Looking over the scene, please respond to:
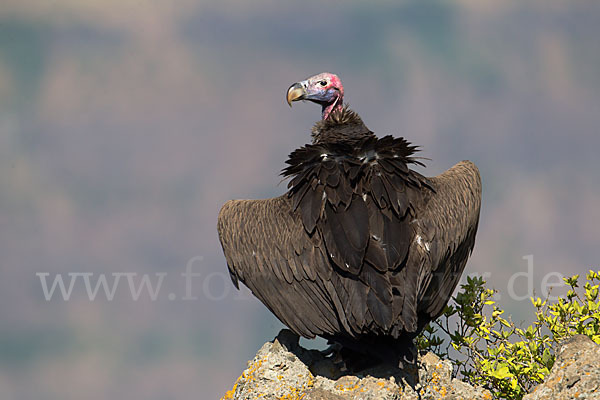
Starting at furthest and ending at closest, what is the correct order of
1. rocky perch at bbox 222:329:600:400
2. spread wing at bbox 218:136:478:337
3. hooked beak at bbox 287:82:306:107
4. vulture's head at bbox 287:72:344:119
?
vulture's head at bbox 287:72:344:119 < hooked beak at bbox 287:82:306:107 < rocky perch at bbox 222:329:600:400 < spread wing at bbox 218:136:478:337

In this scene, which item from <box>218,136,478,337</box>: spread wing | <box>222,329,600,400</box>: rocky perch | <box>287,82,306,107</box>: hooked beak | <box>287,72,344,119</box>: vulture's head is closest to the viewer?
<box>218,136,478,337</box>: spread wing

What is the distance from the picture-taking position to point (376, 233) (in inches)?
376

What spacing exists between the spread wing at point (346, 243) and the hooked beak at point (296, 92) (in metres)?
2.19

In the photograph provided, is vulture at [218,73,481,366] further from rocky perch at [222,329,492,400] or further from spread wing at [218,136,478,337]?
rocky perch at [222,329,492,400]

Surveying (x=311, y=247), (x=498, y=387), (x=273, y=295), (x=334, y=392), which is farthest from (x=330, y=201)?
(x=498, y=387)

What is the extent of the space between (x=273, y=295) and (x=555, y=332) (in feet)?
10.9

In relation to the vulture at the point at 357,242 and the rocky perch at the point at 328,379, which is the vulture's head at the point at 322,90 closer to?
the vulture at the point at 357,242

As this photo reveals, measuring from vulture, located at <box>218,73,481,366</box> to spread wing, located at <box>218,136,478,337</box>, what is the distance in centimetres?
1

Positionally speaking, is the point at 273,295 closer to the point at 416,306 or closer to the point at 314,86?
the point at 416,306

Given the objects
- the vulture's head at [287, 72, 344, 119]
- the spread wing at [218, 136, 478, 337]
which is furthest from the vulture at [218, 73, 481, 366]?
the vulture's head at [287, 72, 344, 119]

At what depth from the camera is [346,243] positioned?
9.47 meters

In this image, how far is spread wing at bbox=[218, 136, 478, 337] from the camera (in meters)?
9.33

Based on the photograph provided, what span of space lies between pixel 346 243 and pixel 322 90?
3.72 meters

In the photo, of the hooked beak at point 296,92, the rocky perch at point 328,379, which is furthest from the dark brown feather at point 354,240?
the hooked beak at point 296,92
